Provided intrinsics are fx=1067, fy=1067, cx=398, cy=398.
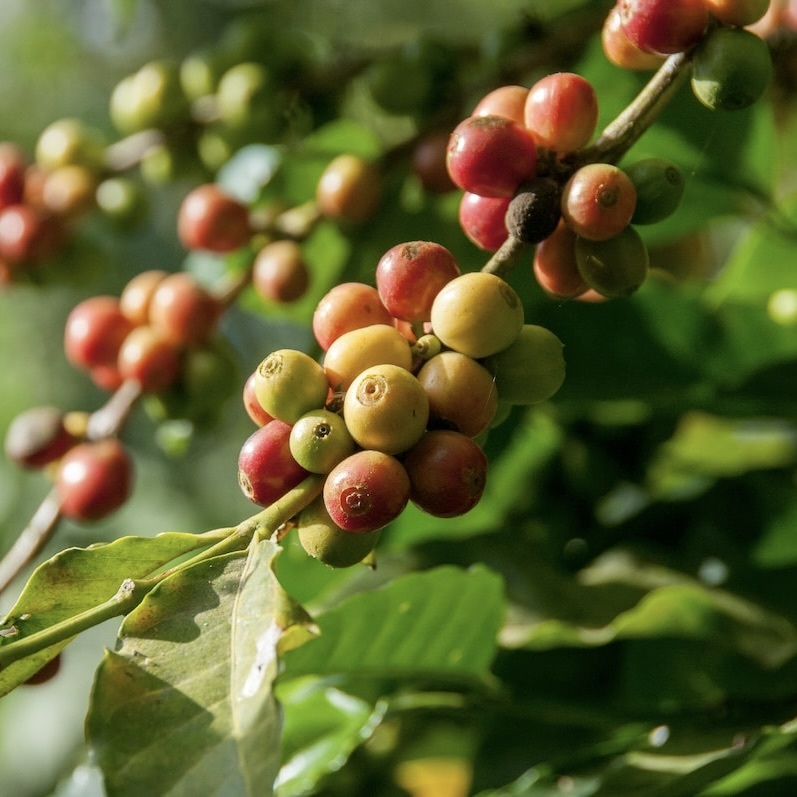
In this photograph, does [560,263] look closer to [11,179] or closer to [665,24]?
[665,24]

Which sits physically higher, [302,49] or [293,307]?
[302,49]

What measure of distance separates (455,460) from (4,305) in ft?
7.83

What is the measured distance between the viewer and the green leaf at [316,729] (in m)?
0.83

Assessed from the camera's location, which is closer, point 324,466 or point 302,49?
point 324,466

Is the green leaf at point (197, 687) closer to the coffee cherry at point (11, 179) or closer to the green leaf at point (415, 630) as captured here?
the green leaf at point (415, 630)

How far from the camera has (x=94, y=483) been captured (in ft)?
2.89

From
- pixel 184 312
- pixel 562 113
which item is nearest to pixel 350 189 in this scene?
pixel 184 312

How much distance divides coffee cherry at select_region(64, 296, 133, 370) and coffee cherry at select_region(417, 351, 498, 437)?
54 centimetres

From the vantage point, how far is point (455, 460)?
1.56 ft

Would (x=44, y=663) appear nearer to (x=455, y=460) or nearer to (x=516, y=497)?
(x=455, y=460)

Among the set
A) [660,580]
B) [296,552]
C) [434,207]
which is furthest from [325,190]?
[660,580]

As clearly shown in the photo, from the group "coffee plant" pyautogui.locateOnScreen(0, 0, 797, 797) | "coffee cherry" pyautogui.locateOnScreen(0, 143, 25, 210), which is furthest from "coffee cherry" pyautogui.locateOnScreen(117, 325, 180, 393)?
"coffee cherry" pyautogui.locateOnScreen(0, 143, 25, 210)

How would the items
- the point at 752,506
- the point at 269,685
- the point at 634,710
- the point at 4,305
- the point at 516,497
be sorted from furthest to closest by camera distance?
the point at 4,305 → the point at 516,497 → the point at 752,506 → the point at 634,710 → the point at 269,685

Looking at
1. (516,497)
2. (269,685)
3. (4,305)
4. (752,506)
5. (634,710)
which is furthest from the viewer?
(4,305)
